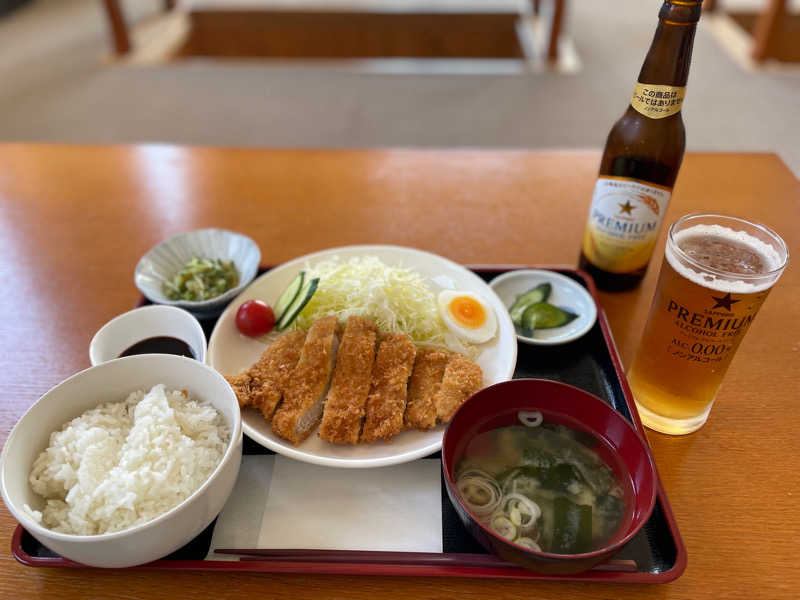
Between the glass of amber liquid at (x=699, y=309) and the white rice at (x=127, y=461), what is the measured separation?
92 centimetres

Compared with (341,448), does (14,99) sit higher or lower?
lower

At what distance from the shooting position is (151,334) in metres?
1.42

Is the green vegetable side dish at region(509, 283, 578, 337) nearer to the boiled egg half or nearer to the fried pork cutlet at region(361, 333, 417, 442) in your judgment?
the boiled egg half

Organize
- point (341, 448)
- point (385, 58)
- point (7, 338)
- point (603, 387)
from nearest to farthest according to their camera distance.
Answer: point (341, 448) < point (603, 387) < point (7, 338) < point (385, 58)

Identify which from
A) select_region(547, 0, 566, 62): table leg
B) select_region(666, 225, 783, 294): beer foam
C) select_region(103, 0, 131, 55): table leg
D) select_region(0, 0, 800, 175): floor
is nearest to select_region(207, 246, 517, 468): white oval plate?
select_region(666, 225, 783, 294): beer foam

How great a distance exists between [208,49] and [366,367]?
5825 millimetres

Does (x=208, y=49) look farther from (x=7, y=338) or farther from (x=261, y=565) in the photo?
(x=261, y=565)

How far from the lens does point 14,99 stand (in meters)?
4.97

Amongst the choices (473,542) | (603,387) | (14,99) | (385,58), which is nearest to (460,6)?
(385,58)

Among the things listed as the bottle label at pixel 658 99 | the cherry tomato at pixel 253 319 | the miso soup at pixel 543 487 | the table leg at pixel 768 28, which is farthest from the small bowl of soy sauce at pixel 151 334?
the table leg at pixel 768 28

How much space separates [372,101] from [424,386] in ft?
13.4

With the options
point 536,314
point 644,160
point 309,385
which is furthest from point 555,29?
point 309,385

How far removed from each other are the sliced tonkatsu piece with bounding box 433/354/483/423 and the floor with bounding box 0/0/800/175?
10.8 ft

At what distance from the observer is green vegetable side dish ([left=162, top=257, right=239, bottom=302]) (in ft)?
5.15
